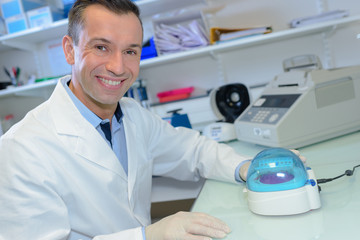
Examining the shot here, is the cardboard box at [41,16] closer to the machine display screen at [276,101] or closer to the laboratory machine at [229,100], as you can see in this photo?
the laboratory machine at [229,100]

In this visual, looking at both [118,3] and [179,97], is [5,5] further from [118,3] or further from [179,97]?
[118,3]

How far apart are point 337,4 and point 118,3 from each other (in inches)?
53.1

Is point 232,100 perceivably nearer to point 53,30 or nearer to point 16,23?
point 53,30

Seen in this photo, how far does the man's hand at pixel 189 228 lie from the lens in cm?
66

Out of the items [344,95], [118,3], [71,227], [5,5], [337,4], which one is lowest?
[71,227]

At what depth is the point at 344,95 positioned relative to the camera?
3.93 feet

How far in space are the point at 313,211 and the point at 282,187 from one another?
0.09 metres

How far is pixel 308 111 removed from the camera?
1.14 metres

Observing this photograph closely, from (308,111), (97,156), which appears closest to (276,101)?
(308,111)

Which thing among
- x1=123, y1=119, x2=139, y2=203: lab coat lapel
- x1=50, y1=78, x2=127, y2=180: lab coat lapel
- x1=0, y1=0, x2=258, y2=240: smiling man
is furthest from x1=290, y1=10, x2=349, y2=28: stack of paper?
x1=50, y1=78, x2=127, y2=180: lab coat lapel

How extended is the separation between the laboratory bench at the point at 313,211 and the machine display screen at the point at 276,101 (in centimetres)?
21

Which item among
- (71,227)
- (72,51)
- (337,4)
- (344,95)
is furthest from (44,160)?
(337,4)

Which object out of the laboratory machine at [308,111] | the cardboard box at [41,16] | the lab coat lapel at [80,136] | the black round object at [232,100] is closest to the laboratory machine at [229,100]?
the black round object at [232,100]

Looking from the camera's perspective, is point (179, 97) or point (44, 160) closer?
point (44, 160)
